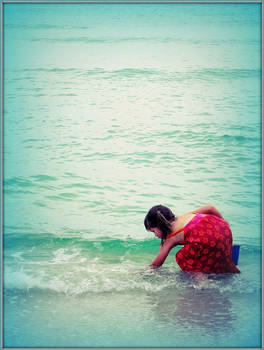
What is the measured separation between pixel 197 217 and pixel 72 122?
7.80 metres

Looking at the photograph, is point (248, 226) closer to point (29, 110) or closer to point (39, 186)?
point (39, 186)

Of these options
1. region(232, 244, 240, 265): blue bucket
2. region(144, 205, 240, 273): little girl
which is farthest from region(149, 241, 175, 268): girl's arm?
region(232, 244, 240, 265): blue bucket

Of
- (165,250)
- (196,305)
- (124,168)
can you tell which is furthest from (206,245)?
(124,168)

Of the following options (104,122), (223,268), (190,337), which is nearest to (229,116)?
(104,122)

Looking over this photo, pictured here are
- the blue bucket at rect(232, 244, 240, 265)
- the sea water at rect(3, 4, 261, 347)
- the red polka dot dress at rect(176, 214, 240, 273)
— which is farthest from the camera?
the blue bucket at rect(232, 244, 240, 265)

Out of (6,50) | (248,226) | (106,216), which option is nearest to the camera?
(248,226)

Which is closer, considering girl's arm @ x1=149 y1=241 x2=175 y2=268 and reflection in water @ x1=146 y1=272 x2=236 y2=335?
reflection in water @ x1=146 y1=272 x2=236 y2=335

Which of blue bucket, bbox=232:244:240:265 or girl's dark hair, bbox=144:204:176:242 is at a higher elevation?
girl's dark hair, bbox=144:204:176:242

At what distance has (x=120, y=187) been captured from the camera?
330 inches

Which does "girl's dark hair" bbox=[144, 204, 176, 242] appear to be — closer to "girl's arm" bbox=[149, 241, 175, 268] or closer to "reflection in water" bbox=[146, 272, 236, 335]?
"girl's arm" bbox=[149, 241, 175, 268]

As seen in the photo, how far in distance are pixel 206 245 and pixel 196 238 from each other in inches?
3.9

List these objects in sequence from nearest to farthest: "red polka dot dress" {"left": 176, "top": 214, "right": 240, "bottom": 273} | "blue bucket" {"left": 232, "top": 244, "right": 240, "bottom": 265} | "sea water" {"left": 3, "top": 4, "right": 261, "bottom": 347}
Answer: "sea water" {"left": 3, "top": 4, "right": 261, "bottom": 347} < "red polka dot dress" {"left": 176, "top": 214, "right": 240, "bottom": 273} < "blue bucket" {"left": 232, "top": 244, "right": 240, "bottom": 265}

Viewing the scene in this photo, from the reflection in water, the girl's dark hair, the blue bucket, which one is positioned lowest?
the reflection in water

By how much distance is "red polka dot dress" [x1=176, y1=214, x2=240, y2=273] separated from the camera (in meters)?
4.31
